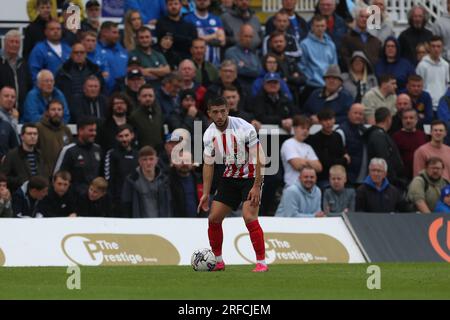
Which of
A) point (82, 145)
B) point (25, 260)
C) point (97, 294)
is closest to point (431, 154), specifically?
point (82, 145)

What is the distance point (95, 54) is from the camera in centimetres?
2467

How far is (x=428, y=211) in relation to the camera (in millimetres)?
24078

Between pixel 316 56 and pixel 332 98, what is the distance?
128 cm

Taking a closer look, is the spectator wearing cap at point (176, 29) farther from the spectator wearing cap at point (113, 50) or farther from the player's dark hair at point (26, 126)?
the player's dark hair at point (26, 126)

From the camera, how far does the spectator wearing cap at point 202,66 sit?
25.2m

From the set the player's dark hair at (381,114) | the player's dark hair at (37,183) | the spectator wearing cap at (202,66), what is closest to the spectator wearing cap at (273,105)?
the spectator wearing cap at (202,66)

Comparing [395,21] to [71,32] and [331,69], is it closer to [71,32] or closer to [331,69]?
[331,69]

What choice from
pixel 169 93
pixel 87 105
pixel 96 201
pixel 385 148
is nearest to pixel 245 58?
pixel 169 93

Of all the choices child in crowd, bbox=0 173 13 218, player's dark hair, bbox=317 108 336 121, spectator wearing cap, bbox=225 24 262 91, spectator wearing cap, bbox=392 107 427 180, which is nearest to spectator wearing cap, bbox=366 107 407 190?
spectator wearing cap, bbox=392 107 427 180

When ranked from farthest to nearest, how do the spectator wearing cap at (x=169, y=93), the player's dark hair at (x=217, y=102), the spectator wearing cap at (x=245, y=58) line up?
the spectator wearing cap at (x=245, y=58) → the spectator wearing cap at (x=169, y=93) → the player's dark hair at (x=217, y=102)

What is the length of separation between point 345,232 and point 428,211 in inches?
101

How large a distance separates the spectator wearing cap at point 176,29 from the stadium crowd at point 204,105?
0.08 feet

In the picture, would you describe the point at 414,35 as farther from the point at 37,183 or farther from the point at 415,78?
the point at 37,183

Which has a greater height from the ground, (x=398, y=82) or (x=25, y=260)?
(x=398, y=82)
